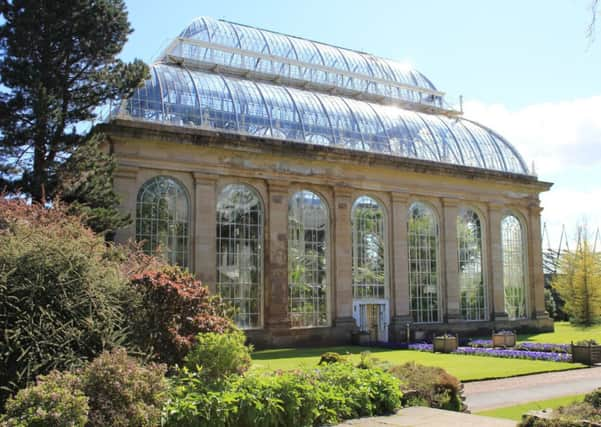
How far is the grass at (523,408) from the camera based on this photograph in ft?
45.5

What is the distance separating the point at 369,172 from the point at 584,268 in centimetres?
2562

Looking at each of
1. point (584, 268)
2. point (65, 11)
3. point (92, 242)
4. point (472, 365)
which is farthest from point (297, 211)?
point (584, 268)

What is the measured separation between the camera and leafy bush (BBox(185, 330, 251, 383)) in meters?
11.3

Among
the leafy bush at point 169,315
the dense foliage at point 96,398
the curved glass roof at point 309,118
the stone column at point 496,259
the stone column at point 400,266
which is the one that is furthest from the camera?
the stone column at point 496,259

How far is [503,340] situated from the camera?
31.6 m

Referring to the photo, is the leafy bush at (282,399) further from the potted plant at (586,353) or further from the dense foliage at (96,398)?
the potted plant at (586,353)

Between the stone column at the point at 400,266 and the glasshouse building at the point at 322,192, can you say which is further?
the stone column at the point at 400,266

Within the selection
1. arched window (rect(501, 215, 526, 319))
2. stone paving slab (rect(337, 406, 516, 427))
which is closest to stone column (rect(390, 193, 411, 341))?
arched window (rect(501, 215, 526, 319))

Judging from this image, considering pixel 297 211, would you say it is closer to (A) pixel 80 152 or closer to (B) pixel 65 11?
(A) pixel 80 152

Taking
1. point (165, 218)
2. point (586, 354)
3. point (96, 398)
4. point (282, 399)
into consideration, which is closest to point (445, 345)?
point (586, 354)

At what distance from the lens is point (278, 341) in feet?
101

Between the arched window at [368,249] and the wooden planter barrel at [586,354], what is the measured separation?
11.9 metres

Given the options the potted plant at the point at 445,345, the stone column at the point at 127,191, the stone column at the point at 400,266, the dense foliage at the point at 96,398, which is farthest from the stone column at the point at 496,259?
the dense foliage at the point at 96,398

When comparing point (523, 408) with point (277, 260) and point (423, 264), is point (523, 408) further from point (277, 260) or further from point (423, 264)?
point (423, 264)
